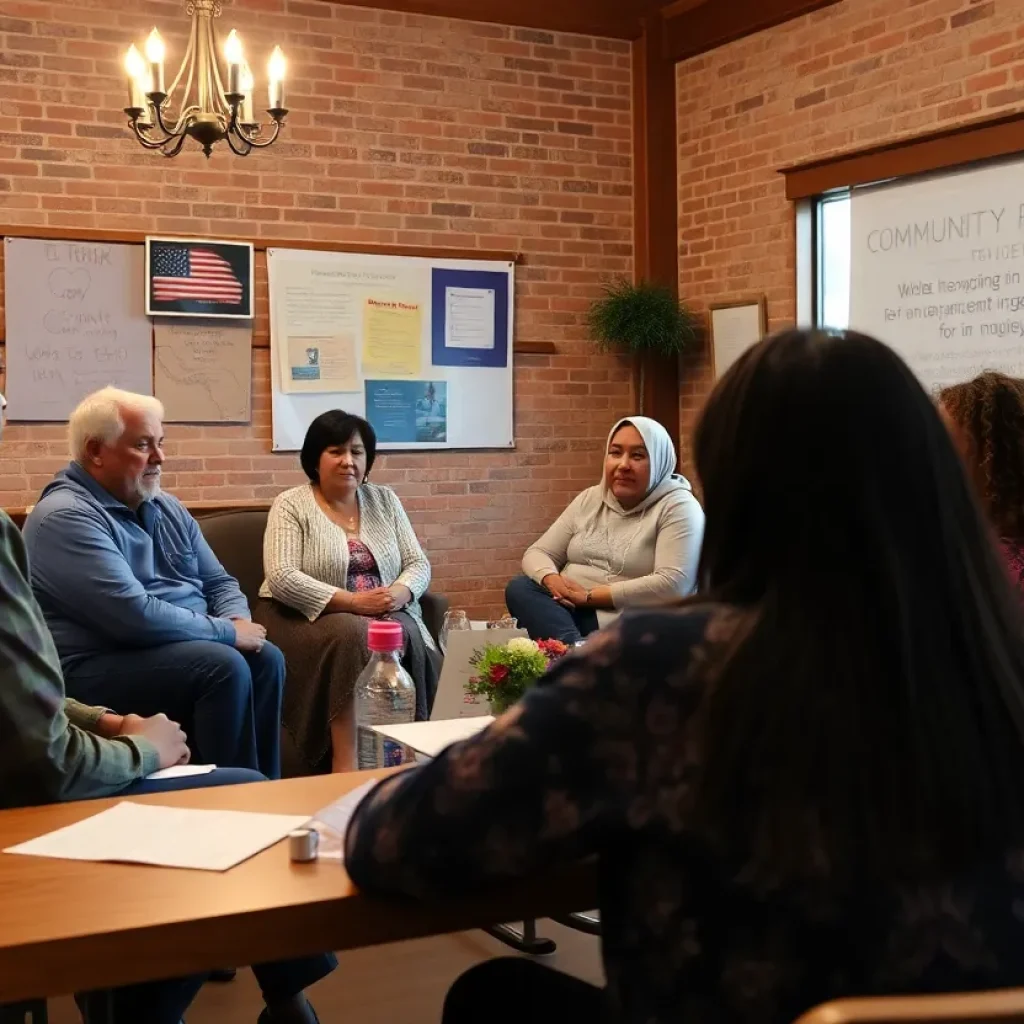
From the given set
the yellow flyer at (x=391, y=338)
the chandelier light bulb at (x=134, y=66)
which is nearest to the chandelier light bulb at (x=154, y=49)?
the chandelier light bulb at (x=134, y=66)

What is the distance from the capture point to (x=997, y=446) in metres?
2.63

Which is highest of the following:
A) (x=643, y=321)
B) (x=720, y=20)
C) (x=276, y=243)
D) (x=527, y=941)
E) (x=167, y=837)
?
(x=720, y=20)

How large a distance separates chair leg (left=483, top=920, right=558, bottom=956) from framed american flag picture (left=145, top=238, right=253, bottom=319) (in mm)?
3189

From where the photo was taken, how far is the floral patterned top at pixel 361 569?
4.76 meters

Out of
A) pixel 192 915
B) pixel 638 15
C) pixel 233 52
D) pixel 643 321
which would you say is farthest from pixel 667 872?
pixel 638 15

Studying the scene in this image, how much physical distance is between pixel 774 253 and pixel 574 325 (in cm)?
102

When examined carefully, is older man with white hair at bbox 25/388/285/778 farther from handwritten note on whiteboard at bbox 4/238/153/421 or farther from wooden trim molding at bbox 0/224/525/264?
wooden trim molding at bbox 0/224/525/264

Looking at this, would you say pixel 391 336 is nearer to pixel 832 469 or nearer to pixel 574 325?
pixel 574 325

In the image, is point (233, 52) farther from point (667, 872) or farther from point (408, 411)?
point (667, 872)

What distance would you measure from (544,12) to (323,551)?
3.01 meters

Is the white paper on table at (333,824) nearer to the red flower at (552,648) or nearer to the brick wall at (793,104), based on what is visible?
the red flower at (552,648)

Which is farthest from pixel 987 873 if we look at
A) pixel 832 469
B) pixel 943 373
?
pixel 943 373

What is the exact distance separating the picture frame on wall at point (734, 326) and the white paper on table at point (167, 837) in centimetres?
460

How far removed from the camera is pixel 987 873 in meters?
1.12
